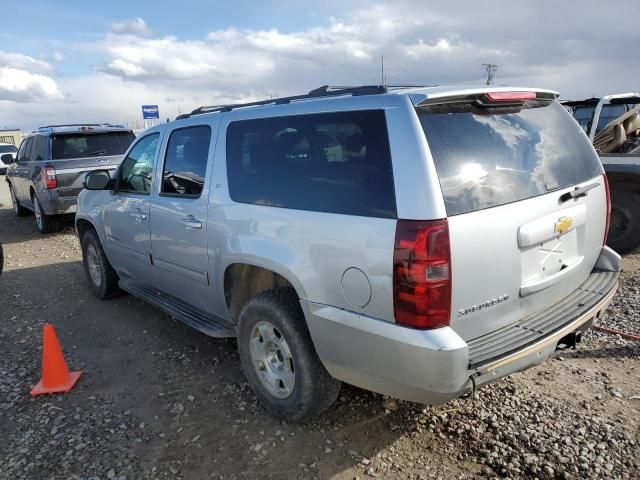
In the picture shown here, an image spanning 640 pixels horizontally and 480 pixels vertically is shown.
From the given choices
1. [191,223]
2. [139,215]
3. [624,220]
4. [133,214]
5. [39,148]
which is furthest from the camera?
[39,148]

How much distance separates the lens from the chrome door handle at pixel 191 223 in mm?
3539

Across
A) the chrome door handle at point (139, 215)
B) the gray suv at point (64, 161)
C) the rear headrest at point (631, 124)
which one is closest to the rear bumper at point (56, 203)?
the gray suv at point (64, 161)

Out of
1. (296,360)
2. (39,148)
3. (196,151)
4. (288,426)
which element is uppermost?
(39,148)

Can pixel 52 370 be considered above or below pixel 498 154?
below

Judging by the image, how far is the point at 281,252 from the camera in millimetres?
2828

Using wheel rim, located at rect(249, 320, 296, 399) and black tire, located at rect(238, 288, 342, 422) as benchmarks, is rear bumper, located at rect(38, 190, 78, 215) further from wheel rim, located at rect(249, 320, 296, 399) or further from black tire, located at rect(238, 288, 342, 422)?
black tire, located at rect(238, 288, 342, 422)

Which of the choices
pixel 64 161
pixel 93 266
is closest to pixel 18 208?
pixel 64 161

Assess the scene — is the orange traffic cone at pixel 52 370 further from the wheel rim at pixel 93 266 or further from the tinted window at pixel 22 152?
the tinted window at pixel 22 152

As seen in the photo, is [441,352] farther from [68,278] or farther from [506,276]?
[68,278]

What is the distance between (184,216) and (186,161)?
1.48 feet

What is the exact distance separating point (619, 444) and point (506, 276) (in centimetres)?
127

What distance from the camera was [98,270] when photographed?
5668 millimetres

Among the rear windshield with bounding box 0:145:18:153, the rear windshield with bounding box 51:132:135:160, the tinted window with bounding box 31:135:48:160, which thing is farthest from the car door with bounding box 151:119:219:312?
the rear windshield with bounding box 0:145:18:153

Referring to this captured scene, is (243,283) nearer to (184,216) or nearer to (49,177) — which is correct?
(184,216)
